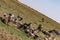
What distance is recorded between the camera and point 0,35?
3048cm

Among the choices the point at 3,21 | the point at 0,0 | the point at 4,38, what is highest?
the point at 0,0

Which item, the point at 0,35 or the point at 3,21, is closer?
the point at 0,35

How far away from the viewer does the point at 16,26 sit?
42.0 metres

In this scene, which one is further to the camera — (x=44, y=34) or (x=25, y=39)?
(x=44, y=34)

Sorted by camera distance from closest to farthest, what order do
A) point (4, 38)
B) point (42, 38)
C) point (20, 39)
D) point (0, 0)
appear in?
point (4, 38) < point (20, 39) < point (42, 38) < point (0, 0)

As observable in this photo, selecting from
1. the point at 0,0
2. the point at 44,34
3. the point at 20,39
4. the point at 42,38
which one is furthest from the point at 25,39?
the point at 0,0

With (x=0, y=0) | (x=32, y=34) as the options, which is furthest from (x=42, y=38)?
(x=0, y=0)

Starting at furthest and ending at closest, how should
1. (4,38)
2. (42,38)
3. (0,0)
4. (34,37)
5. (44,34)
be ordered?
(0,0), (44,34), (42,38), (34,37), (4,38)

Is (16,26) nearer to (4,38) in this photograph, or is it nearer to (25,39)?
(25,39)

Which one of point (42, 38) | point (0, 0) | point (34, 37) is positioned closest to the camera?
point (34, 37)

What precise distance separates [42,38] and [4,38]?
13709 mm

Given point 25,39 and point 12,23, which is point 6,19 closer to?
point 12,23

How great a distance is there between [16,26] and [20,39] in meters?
8.42

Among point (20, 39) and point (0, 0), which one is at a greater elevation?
point (0, 0)
